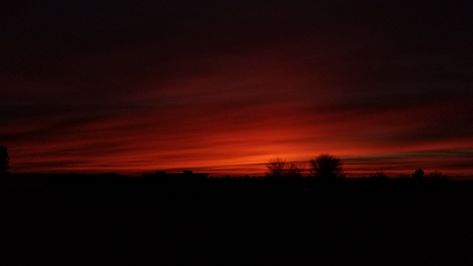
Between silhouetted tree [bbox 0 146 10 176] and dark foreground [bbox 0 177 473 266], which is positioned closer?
dark foreground [bbox 0 177 473 266]

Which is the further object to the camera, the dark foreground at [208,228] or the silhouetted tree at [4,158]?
the silhouetted tree at [4,158]

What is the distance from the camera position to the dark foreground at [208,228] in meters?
19.1

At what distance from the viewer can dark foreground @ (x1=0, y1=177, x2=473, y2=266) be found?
19.1 m

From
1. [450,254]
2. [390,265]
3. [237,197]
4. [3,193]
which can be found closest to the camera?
[390,265]

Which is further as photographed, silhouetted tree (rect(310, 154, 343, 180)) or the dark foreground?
silhouetted tree (rect(310, 154, 343, 180))

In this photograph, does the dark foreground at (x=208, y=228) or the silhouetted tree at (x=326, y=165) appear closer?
the dark foreground at (x=208, y=228)

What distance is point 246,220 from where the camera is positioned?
25.1 meters

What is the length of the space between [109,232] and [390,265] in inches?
414

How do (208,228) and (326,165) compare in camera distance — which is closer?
(208,228)

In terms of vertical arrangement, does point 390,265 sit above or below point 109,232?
below

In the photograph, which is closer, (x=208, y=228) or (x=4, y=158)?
(x=208, y=228)

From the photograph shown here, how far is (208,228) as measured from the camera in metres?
23.1

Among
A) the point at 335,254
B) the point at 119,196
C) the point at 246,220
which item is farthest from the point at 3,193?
the point at 335,254

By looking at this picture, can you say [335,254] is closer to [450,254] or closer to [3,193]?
[450,254]
